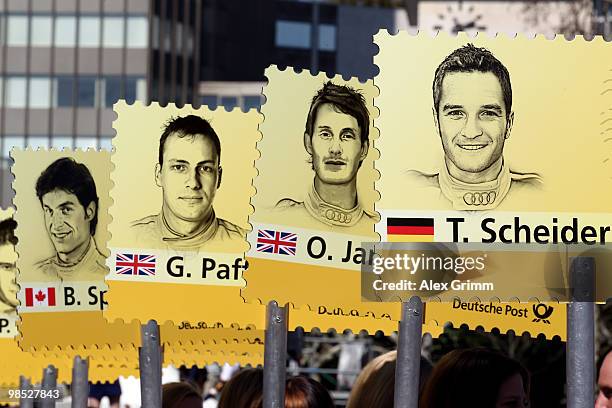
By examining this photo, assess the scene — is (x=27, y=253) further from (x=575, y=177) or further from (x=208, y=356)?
(x=575, y=177)

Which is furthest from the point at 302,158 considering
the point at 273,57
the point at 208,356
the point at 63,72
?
the point at 273,57

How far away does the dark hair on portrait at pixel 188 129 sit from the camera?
31.0 feet

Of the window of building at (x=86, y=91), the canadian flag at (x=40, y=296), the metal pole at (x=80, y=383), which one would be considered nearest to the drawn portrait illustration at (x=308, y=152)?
the canadian flag at (x=40, y=296)

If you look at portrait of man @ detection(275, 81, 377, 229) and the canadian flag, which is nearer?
portrait of man @ detection(275, 81, 377, 229)

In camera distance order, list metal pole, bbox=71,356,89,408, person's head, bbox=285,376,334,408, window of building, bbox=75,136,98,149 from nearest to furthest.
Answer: person's head, bbox=285,376,334,408
metal pole, bbox=71,356,89,408
window of building, bbox=75,136,98,149

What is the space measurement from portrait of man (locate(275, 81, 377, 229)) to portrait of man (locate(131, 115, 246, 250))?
50.5 inches

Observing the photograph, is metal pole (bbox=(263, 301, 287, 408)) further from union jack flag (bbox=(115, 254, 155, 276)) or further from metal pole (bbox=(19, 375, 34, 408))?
metal pole (bbox=(19, 375, 34, 408))

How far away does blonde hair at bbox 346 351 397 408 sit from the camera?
8.27 meters

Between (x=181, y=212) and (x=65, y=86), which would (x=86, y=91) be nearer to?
(x=65, y=86)

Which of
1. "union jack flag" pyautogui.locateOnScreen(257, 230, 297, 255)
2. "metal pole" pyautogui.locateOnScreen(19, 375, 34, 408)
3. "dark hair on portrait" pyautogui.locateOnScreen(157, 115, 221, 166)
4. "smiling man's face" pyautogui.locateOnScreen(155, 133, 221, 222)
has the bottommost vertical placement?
"metal pole" pyautogui.locateOnScreen(19, 375, 34, 408)

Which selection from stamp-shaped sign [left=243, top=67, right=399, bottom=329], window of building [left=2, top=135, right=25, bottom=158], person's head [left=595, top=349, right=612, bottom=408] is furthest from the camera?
window of building [left=2, top=135, right=25, bottom=158]

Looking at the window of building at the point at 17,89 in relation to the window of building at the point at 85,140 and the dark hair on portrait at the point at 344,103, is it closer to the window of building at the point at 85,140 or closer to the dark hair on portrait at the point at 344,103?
the window of building at the point at 85,140

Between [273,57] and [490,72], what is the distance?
91.6m

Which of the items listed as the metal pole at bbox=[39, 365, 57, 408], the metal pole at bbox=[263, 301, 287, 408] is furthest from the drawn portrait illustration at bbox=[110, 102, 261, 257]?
the metal pole at bbox=[39, 365, 57, 408]
